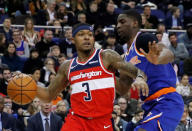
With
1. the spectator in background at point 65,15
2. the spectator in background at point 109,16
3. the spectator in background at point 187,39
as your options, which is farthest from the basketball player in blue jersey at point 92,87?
the spectator in background at point 109,16

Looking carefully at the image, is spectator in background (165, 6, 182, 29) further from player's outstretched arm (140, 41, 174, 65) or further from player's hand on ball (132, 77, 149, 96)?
player's hand on ball (132, 77, 149, 96)

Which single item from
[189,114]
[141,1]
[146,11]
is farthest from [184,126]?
[141,1]

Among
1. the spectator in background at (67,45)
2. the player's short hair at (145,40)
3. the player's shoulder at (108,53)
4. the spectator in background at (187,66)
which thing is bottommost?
the spectator in background at (187,66)

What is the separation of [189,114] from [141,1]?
27.9 feet

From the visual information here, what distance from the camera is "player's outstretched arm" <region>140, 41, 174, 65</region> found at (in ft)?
18.7

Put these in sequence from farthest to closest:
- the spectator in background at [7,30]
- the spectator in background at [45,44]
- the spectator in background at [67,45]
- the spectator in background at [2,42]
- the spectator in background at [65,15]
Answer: the spectator in background at [65,15], the spectator in background at [67,45], the spectator in background at [45,44], the spectator in background at [7,30], the spectator in background at [2,42]

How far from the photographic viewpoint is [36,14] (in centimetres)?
1561

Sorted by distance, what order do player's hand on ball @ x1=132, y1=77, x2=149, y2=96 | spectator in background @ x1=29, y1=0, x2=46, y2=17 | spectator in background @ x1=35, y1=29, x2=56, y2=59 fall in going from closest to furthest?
player's hand on ball @ x1=132, y1=77, x2=149, y2=96, spectator in background @ x1=35, y1=29, x2=56, y2=59, spectator in background @ x1=29, y1=0, x2=46, y2=17

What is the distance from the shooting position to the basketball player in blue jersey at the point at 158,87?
5.95 meters

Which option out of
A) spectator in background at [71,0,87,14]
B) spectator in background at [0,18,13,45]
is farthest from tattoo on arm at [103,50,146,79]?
spectator in background at [71,0,87,14]

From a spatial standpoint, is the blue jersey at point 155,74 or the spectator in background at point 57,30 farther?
the spectator in background at point 57,30

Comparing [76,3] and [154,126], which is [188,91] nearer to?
[76,3]

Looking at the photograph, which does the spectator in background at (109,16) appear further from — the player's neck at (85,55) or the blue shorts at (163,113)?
the blue shorts at (163,113)

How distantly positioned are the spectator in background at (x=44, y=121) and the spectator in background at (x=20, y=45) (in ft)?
10.8
